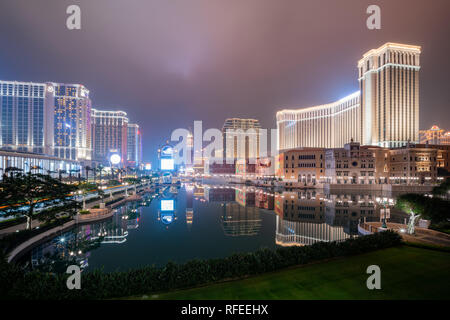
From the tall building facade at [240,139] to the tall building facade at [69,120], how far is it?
10536 cm

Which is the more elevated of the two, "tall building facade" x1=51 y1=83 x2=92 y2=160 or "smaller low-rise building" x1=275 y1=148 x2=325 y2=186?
"tall building facade" x1=51 y1=83 x2=92 y2=160

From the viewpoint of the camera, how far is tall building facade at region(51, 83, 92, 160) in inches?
5153

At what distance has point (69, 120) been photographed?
134625mm

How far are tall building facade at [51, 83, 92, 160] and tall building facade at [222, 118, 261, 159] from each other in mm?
105357

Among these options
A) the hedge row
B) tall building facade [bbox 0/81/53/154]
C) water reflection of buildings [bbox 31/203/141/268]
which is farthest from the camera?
tall building facade [bbox 0/81/53/154]

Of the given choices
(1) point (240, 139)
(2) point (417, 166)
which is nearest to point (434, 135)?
(2) point (417, 166)

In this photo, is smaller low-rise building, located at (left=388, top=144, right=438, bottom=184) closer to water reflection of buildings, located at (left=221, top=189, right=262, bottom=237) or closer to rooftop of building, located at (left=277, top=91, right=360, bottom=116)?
rooftop of building, located at (left=277, top=91, right=360, bottom=116)

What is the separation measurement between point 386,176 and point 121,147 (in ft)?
633

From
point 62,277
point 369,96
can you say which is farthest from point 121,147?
point 62,277

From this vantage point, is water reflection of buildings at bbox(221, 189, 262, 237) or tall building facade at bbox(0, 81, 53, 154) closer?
water reflection of buildings at bbox(221, 189, 262, 237)

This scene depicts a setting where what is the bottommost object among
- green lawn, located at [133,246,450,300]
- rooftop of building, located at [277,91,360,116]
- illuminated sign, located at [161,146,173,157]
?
green lawn, located at [133,246,450,300]

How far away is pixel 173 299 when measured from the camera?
9055 millimetres

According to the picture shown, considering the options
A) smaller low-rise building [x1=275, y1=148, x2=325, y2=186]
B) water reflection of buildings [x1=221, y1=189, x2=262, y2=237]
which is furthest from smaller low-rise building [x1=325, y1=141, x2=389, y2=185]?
water reflection of buildings [x1=221, y1=189, x2=262, y2=237]

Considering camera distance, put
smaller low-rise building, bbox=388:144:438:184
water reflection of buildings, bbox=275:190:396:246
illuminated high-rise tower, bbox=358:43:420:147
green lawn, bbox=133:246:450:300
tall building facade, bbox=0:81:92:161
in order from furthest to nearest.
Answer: tall building facade, bbox=0:81:92:161, illuminated high-rise tower, bbox=358:43:420:147, smaller low-rise building, bbox=388:144:438:184, water reflection of buildings, bbox=275:190:396:246, green lawn, bbox=133:246:450:300
